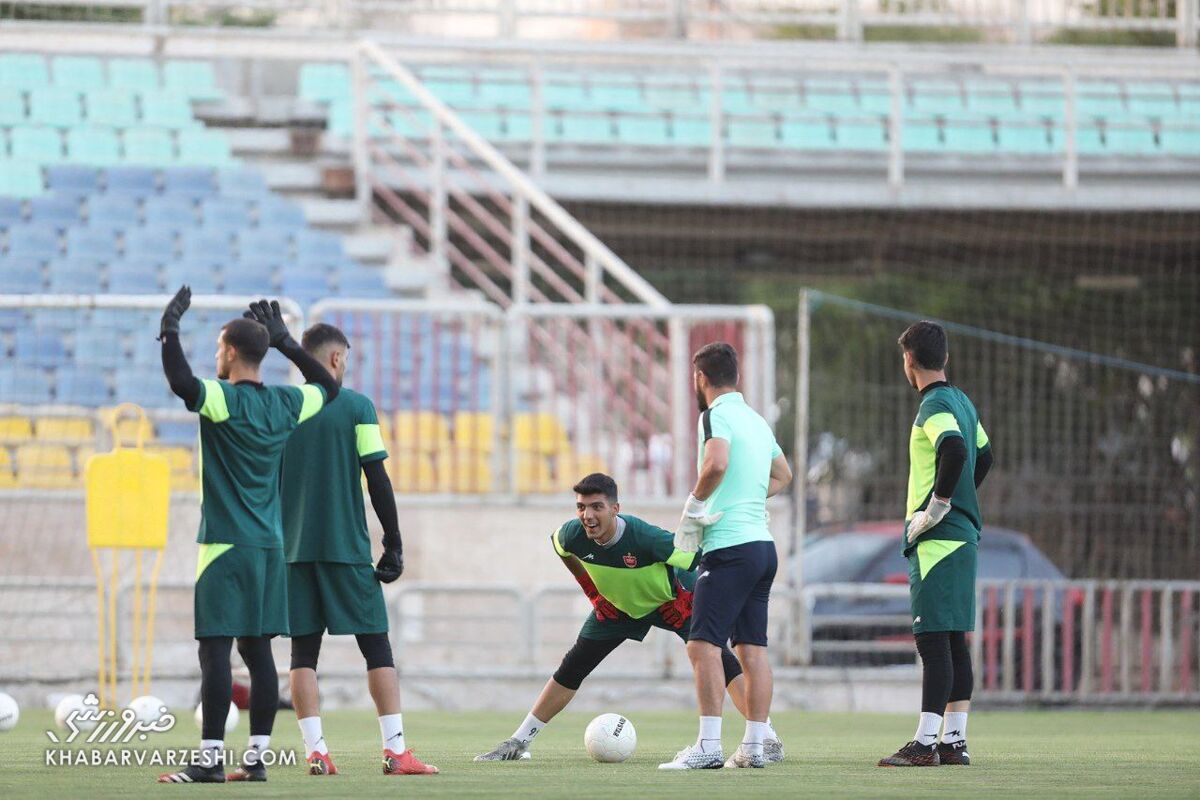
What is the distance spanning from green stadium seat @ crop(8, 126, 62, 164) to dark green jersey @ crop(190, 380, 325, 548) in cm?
1358

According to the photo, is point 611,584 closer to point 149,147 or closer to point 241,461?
point 241,461

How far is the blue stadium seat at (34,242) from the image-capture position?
1856 cm

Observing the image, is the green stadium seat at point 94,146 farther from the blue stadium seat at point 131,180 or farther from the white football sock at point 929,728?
the white football sock at point 929,728

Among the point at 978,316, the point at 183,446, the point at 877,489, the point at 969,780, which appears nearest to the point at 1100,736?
the point at 969,780

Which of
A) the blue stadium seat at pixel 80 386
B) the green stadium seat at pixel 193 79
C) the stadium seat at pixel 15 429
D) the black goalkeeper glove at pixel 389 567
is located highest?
the green stadium seat at pixel 193 79

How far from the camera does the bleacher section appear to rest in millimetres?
21172

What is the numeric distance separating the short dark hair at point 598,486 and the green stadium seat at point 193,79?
14.0 m

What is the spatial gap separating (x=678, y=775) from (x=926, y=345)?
6.64 ft

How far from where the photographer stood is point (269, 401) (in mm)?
7070

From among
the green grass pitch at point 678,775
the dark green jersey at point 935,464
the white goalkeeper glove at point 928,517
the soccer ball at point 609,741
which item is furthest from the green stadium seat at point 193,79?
the white goalkeeper glove at point 928,517

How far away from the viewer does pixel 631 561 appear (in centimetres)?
810

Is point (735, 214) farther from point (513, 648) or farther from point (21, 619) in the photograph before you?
point (21, 619)

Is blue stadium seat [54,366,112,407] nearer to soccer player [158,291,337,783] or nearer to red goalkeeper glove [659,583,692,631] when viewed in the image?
red goalkeeper glove [659,583,692,631]

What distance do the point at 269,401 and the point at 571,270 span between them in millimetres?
12468
